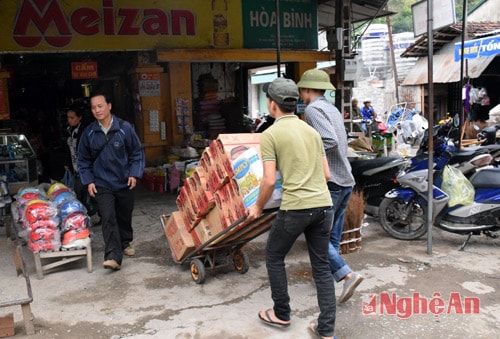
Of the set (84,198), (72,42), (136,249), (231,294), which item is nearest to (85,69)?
(72,42)

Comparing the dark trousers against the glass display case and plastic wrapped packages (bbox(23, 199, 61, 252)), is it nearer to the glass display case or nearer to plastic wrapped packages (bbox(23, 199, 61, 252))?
plastic wrapped packages (bbox(23, 199, 61, 252))

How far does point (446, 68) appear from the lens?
656 inches

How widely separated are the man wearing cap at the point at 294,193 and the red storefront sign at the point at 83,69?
7.42m

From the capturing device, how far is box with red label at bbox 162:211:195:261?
14.8 feet

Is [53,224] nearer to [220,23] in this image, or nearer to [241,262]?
[241,262]

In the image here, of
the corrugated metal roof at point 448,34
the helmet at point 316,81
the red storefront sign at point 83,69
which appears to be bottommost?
the helmet at point 316,81

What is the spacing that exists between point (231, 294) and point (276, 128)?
1.77 metres

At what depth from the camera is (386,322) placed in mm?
3639

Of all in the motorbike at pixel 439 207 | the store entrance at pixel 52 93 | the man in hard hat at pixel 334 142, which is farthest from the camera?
the store entrance at pixel 52 93

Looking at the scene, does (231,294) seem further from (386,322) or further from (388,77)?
(388,77)

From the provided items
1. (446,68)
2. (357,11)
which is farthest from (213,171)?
(446,68)

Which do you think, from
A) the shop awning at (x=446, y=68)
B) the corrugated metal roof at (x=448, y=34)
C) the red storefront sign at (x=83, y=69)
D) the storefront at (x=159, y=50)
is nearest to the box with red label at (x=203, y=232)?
the storefront at (x=159, y=50)

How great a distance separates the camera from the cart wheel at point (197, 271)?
14.4ft

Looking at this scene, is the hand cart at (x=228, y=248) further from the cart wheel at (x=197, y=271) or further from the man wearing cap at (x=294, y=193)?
the man wearing cap at (x=294, y=193)
